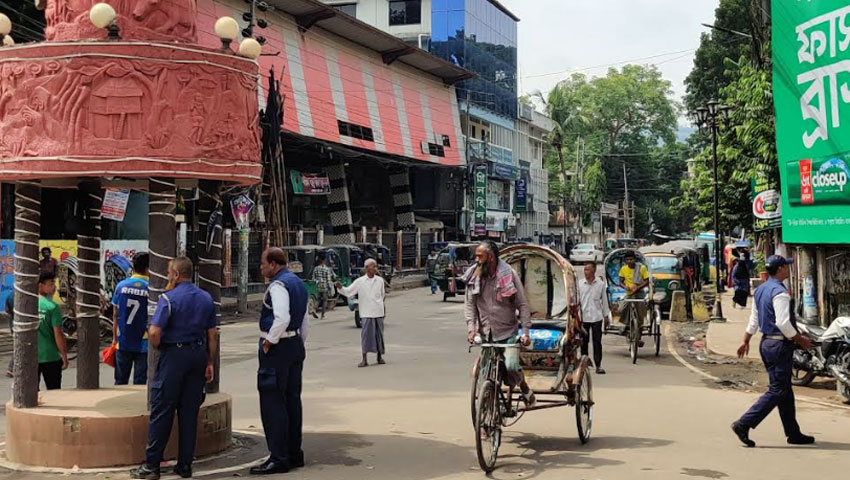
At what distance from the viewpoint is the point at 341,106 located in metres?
43.9

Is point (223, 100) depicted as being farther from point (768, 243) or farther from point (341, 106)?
point (341, 106)

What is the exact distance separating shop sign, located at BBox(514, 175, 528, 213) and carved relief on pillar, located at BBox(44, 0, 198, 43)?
65.7 meters

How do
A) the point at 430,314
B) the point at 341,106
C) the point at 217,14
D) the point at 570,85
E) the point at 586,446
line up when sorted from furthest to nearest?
the point at 570,85, the point at 341,106, the point at 217,14, the point at 430,314, the point at 586,446

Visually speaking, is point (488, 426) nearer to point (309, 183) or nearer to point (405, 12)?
point (309, 183)

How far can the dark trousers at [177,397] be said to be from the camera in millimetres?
7488

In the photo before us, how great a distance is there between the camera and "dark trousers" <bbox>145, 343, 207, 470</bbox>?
749cm

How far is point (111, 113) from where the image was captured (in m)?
7.98

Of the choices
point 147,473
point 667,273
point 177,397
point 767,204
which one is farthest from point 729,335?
point 147,473

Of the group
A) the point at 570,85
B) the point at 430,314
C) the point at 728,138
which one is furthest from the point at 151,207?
the point at 570,85

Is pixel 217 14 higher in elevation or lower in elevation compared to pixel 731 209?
higher

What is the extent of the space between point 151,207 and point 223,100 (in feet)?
3.92

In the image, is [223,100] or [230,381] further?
[230,381]

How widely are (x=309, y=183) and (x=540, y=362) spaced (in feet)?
115

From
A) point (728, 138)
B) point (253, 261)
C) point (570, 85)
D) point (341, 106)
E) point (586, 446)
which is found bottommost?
point (586, 446)
